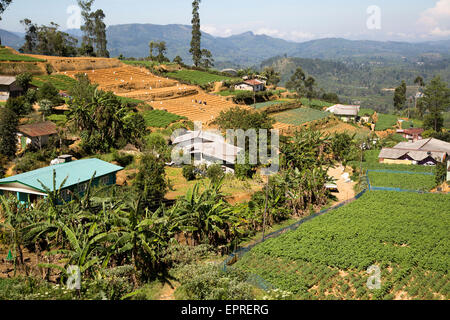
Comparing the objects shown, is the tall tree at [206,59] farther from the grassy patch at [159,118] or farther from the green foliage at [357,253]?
the green foliage at [357,253]

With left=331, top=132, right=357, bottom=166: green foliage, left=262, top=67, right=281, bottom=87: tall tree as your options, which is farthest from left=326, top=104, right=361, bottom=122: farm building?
left=331, top=132, right=357, bottom=166: green foliage

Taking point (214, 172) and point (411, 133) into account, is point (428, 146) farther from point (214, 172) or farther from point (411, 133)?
point (214, 172)

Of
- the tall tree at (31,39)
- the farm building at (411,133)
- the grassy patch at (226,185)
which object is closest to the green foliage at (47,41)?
the tall tree at (31,39)

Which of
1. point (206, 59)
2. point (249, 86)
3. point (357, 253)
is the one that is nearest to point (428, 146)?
point (357, 253)

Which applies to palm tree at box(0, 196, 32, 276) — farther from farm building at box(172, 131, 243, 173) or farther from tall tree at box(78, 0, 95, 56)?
tall tree at box(78, 0, 95, 56)

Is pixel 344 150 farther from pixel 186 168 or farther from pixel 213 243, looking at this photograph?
pixel 213 243

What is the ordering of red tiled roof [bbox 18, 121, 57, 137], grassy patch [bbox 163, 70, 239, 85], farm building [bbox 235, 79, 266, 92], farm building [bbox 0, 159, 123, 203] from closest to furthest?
farm building [bbox 0, 159, 123, 203] → red tiled roof [bbox 18, 121, 57, 137] → grassy patch [bbox 163, 70, 239, 85] → farm building [bbox 235, 79, 266, 92]
